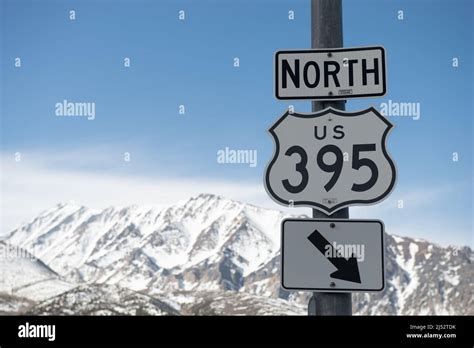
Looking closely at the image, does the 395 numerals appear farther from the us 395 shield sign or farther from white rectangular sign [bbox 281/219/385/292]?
white rectangular sign [bbox 281/219/385/292]

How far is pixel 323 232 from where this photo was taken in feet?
19.9

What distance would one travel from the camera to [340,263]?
19.7 feet

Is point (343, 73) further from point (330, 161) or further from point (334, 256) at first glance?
point (334, 256)

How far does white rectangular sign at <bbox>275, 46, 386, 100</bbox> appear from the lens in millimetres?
6496

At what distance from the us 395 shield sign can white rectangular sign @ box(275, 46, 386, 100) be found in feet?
1.04

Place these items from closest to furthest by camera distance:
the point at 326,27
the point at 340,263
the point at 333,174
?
the point at 340,263
the point at 333,174
the point at 326,27

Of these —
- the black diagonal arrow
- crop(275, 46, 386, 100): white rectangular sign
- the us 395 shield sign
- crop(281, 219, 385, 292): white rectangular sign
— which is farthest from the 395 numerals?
crop(275, 46, 386, 100): white rectangular sign

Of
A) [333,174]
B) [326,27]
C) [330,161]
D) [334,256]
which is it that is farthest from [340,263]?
[326,27]

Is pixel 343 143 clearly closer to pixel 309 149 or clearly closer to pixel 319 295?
pixel 309 149

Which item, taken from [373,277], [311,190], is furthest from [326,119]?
[373,277]

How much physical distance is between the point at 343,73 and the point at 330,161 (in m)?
1.06

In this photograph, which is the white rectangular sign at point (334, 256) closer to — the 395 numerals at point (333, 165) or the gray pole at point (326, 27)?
the 395 numerals at point (333, 165)
